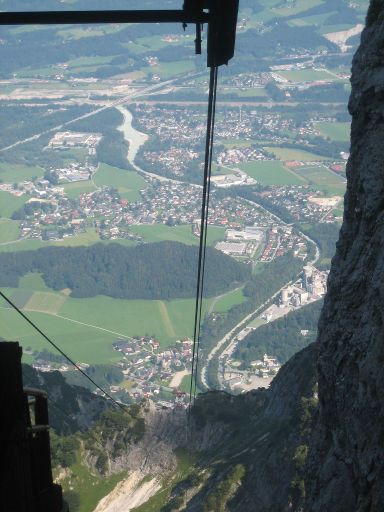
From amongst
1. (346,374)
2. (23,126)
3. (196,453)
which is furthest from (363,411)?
(23,126)

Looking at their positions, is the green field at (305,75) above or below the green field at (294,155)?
above

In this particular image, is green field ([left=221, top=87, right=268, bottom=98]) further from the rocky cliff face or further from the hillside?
the rocky cliff face

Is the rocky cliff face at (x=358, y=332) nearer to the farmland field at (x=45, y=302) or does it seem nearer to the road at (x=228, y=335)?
the road at (x=228, y=335)

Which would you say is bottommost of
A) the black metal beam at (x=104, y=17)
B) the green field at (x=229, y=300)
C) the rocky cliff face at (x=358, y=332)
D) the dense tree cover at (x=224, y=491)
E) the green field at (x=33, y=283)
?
the green field at (x=33, y=283)

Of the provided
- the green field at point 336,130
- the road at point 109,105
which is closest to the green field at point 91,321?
A: the green field at point 336,130

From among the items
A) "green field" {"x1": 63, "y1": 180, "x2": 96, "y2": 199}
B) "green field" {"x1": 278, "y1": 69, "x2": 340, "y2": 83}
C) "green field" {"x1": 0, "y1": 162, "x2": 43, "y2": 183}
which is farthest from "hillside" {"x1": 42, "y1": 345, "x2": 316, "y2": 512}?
"green field" {"x1": 278, "y1": 69, "x2": 340, "y2": 83}

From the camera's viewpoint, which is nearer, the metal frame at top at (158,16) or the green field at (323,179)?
the metal frame at top at (158,16)

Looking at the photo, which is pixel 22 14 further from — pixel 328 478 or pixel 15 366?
pixel 328 478
